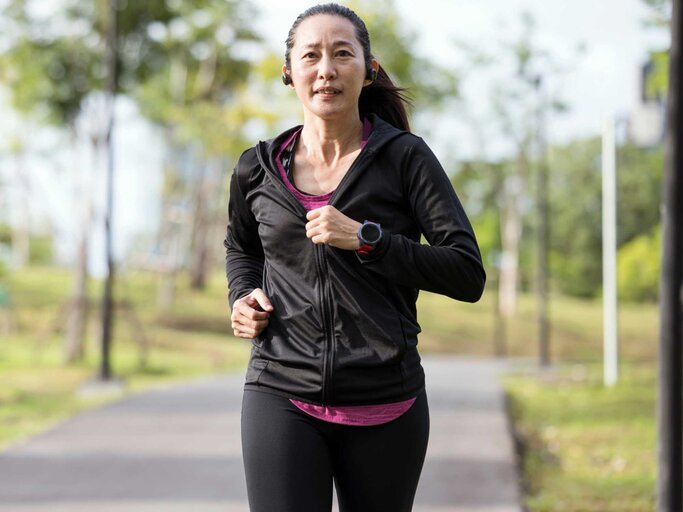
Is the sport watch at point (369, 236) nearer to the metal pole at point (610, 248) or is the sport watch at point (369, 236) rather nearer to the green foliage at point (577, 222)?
the metal pole at point (610, 248)

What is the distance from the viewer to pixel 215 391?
624 inches

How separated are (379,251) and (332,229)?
12cm

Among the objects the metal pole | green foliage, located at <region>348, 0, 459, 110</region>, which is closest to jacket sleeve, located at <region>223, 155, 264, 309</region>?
the metal pole

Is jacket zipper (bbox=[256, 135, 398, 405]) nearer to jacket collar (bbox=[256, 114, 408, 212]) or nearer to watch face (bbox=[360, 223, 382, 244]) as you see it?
jacket collar (bbox=[256, 114, 408, 212])

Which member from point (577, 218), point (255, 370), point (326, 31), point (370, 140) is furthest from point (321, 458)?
point (577, 218)

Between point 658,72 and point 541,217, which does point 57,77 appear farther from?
point 658,72

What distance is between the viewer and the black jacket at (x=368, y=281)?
2984 mm

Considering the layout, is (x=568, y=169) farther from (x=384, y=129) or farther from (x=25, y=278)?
(x=384, y=129)

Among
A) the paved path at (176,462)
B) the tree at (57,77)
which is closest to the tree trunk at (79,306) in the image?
the tree at (57,77)

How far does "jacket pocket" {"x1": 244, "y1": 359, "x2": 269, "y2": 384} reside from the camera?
3084mm

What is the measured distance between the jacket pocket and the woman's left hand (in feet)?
1.24

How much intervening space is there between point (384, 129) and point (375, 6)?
27717mm

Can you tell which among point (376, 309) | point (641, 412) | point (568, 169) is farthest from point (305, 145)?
point (568, 169)

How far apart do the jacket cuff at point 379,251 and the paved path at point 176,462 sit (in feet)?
14.9
